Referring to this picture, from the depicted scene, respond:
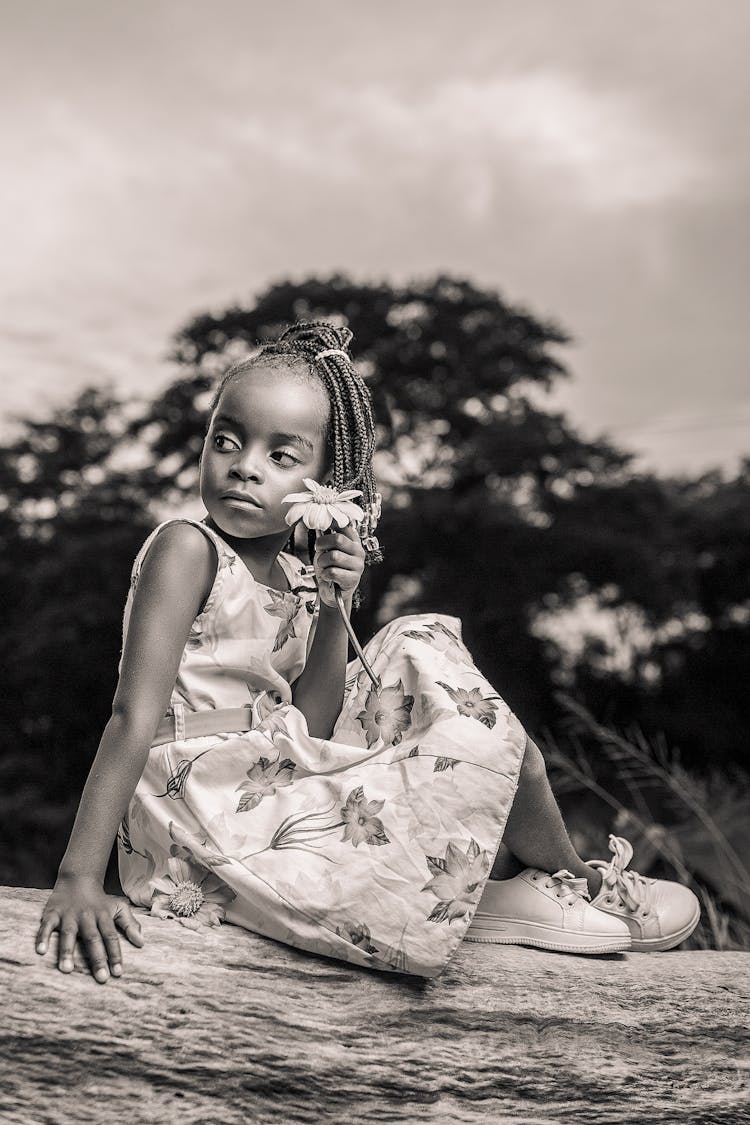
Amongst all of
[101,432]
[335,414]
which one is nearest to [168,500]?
[101,432]

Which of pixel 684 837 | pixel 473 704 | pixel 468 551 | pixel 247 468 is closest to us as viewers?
pixel 473 704

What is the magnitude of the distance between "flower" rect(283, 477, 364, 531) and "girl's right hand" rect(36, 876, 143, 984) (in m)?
0.76

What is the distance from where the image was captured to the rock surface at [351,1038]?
6.08ft

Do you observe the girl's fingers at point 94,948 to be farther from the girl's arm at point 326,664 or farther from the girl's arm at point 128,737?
the girl's arm at point 326,664

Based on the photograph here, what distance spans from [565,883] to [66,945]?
1.05 m

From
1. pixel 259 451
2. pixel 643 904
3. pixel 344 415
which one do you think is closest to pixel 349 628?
pixel 259 451

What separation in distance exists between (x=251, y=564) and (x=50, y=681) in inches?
436

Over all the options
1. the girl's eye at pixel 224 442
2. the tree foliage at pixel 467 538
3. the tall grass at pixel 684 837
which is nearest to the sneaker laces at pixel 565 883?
the tall grass at pixel 684 837

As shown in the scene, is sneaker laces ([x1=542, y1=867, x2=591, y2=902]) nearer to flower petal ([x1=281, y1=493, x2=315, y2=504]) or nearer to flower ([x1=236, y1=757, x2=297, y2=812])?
flower ([x1=236, y1=757, x2=297, y2=812])

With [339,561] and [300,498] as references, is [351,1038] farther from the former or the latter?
[300,498]

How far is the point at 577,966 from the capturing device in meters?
2.31

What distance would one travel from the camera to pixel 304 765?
2.19 m

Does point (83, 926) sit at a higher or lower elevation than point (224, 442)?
lower

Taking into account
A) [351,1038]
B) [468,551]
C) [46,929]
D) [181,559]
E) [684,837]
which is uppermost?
[468,551]
